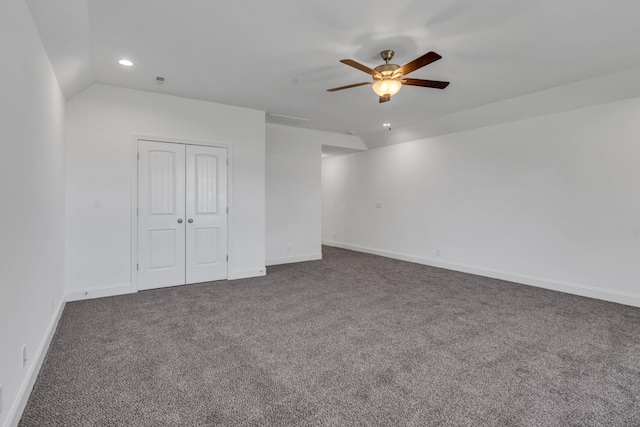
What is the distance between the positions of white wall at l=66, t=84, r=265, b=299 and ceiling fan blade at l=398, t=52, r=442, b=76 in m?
3.09

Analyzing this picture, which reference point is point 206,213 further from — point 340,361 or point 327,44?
point 340,361

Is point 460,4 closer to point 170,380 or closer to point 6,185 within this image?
point 6,185

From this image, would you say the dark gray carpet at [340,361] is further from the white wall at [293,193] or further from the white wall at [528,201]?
the white wall at [293,193]

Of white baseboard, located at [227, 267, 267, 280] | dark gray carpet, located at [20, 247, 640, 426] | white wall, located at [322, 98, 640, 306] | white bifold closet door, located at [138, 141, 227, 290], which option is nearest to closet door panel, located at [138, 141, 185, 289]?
white bifold closet door, located at [138, 141, 227, 290]

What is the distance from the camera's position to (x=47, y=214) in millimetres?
2783

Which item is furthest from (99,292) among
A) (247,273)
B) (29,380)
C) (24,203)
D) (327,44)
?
(327,44)

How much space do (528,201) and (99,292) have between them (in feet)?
20.8

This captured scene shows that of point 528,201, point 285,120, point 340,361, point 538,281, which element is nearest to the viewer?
point 340,361

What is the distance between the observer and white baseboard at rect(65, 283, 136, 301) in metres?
3.84

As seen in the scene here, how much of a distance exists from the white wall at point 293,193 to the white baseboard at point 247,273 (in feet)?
2.94

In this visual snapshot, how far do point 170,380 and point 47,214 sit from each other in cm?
196

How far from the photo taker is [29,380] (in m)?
2.00

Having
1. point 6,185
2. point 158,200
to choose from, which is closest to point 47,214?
point 6,185

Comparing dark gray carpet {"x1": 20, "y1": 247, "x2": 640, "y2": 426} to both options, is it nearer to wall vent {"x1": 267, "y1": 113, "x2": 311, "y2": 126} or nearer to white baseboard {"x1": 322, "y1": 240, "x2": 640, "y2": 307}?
white baseboard {"x1": 322, "y1": 240, "x2": 640, "y2": 307}
